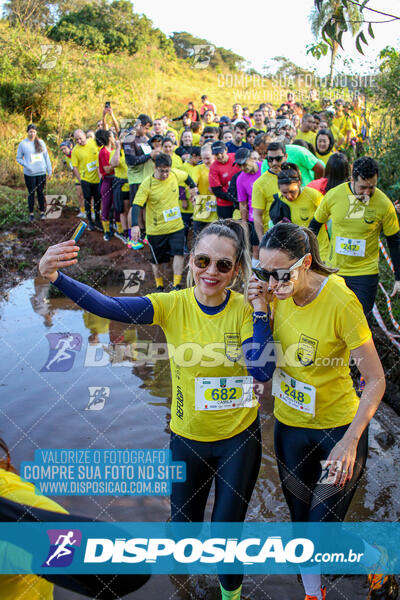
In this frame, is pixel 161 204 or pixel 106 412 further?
pixel 161 204

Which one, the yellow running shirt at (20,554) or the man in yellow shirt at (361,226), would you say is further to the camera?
the man in yellow shirt at (361,226)

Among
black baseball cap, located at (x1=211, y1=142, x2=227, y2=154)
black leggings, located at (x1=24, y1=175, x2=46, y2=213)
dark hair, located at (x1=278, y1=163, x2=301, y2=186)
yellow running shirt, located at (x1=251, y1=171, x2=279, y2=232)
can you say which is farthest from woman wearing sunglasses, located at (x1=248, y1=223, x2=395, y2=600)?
black leggings, located at (x1=24, y1=175, x2=46, y2=213)

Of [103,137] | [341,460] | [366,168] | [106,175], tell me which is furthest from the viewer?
[106,175]

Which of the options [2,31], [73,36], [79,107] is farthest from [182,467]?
[73,36]

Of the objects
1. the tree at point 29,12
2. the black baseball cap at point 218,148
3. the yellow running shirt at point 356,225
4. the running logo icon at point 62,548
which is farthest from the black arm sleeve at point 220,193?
the tree at point 29,12

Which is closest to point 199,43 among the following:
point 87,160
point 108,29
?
point 108,29

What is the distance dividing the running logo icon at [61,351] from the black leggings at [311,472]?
3805 millimetres

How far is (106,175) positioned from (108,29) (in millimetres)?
20693

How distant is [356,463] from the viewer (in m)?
2.54

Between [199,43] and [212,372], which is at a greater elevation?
[199,43]

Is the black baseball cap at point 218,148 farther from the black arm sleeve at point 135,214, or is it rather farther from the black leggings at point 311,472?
the black leggings at point 311,472

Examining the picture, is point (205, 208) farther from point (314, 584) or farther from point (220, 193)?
point (314, 584)

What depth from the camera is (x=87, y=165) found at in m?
11.0

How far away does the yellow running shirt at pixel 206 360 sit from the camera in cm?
254
